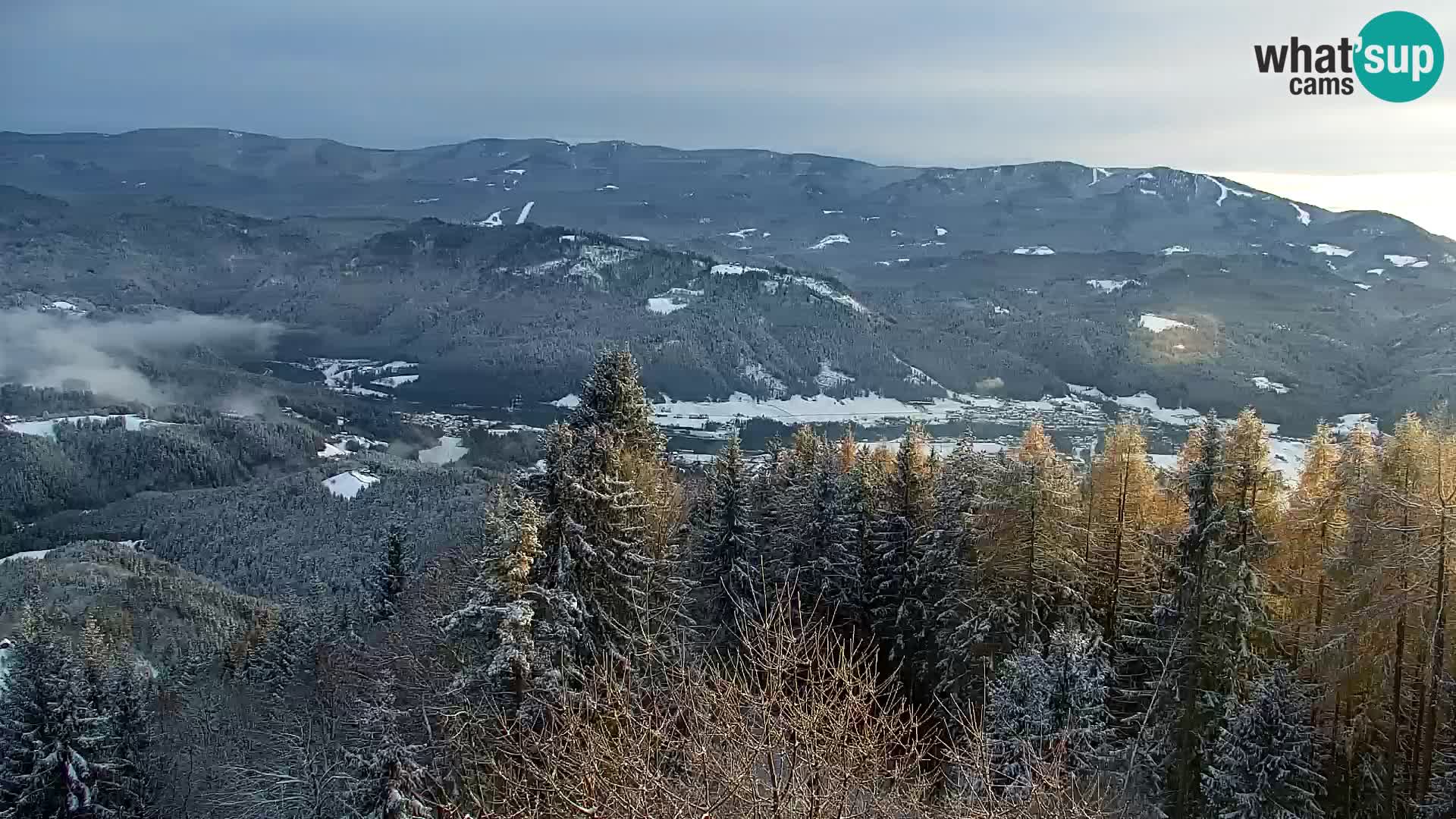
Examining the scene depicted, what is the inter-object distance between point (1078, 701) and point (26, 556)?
161819 millimetres

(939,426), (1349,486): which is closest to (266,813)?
(1349,486)

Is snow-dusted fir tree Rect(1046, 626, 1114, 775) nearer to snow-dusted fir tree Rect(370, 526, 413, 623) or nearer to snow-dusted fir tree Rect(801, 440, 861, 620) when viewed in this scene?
snow-dusted fir tree Rect(801, 440, 861, 620)

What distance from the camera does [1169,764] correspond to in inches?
821

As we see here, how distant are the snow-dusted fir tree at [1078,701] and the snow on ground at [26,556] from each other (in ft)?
502

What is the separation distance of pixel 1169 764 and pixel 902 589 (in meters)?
9.39

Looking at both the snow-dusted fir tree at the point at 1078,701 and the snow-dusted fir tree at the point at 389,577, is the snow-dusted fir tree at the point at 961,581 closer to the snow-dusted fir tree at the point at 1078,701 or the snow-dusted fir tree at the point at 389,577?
the snow-dusted fir tree at the point at 1078,701

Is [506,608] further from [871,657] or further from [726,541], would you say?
[726,541]

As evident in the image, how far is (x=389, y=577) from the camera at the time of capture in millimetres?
41250

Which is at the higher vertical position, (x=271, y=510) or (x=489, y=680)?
(x=489, y=680)

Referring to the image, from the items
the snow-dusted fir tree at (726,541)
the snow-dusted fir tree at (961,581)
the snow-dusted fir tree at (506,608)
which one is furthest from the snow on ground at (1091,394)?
the snow-dusted fir tree at (506,608)

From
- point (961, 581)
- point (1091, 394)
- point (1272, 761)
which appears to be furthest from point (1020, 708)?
point (1091, 394)

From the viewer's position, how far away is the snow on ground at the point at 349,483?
171 meters

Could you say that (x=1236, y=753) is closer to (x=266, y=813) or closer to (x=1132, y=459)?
(x=1132, y=459)

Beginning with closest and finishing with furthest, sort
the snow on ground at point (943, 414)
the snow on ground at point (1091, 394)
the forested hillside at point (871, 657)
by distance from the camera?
the forested hillside at point (871, 657), the snow on ground at point (943, 414), the snow on ground at point (1091, 394)
